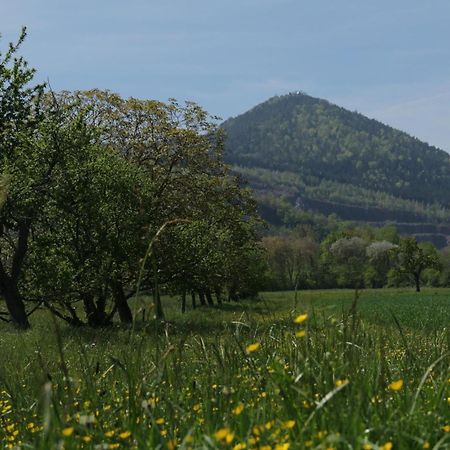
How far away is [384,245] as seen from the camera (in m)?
192

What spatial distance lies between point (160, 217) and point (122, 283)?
14.7ft

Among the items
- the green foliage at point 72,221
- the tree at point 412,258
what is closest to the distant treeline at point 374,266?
the tree at point 412,258

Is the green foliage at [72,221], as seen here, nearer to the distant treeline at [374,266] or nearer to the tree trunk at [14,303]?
the tree trunk at [14,303]

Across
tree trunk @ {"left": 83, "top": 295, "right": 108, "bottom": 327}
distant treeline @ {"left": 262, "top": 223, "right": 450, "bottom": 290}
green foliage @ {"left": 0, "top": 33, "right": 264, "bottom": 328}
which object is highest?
green foliage @ {"left": 0, "top": 33, "right": 264, "bottom": 328}

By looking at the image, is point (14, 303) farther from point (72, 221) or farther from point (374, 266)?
point (374, 266)

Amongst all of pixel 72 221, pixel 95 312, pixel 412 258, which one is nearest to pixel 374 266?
pixel 412 258

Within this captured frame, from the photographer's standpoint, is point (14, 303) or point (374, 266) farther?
point (374, 266)

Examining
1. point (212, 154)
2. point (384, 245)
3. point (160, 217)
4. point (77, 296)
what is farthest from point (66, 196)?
point (384, 245)

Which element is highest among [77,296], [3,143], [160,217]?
[3,143]

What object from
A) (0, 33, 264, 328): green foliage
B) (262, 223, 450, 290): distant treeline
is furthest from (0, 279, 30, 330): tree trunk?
(262, 223, 450, 290): distant treeline

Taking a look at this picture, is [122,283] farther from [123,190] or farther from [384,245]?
[384,245]

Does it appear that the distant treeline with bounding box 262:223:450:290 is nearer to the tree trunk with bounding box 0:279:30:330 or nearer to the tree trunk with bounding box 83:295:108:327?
the tree trunk with bounding box 83:295:108:327

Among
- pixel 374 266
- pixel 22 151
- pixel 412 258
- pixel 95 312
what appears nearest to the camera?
pixel 22 151

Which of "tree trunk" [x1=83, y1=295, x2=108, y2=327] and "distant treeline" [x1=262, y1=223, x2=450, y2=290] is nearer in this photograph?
"tree trunk" [x1=83, y1=295, x2=108, y2=327]
